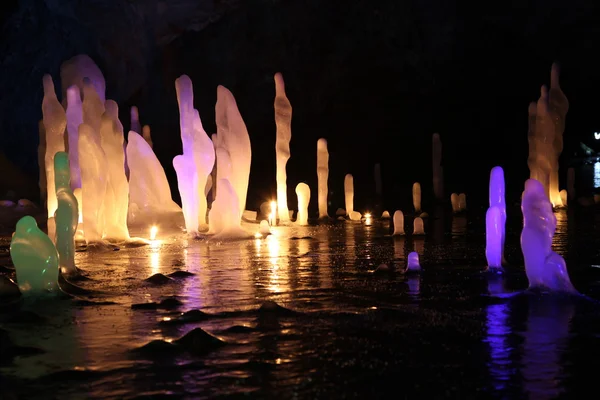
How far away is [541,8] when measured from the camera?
30.6 m

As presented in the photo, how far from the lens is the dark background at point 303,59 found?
98.7 ft

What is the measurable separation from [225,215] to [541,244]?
1000 cm

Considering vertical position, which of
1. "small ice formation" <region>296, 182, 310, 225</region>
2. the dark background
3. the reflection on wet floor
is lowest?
the reflection on wet floor

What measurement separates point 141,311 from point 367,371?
3.49m

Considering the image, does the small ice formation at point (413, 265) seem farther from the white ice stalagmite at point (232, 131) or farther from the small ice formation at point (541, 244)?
the white ice stalagmite at point (232, 131)

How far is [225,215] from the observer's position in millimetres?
17375

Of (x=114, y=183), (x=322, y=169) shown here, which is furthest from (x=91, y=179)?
(x=322, y=169)

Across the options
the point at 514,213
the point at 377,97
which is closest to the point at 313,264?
the point at 514,213

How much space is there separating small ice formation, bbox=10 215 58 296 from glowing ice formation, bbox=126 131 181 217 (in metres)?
11.2

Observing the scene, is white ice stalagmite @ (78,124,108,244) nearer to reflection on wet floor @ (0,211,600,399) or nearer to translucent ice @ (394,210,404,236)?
reflection on wet floor @ (0,211,600,399)

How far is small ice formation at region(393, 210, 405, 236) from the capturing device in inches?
662

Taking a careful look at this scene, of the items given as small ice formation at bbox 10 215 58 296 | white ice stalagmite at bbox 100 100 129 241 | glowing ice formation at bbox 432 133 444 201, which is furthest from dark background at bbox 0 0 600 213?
small ice formation at bbox 10 215 58 296

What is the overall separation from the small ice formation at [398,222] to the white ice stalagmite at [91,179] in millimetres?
6701

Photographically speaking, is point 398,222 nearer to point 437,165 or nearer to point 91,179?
point 91,179
